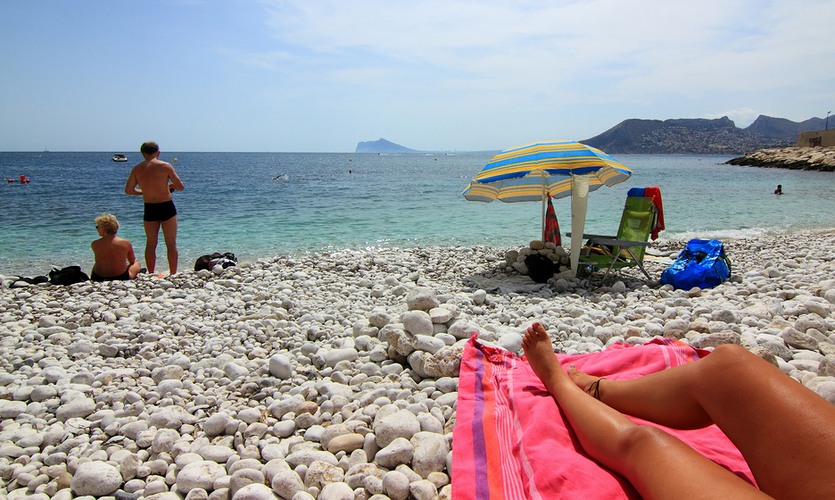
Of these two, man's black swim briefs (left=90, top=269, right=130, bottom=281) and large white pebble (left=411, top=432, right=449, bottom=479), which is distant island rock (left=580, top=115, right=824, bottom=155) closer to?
man's black swim briefs (left=90, top=269, right=130, bottom=281)

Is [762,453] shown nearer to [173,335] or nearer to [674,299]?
[674,299]

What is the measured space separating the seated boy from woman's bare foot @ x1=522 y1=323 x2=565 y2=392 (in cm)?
615

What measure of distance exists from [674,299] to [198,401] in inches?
168

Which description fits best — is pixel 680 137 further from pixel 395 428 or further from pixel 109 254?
pixel 395 428

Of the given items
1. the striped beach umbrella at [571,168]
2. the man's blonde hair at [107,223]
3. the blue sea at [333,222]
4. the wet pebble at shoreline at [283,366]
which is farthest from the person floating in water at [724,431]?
the blue sea at [333,222]

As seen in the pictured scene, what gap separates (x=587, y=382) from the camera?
224 centimetres

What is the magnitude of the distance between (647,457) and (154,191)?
23.5ft

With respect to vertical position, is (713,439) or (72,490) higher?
(713,439)

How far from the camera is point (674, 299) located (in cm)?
438

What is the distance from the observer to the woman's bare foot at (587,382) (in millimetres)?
2156

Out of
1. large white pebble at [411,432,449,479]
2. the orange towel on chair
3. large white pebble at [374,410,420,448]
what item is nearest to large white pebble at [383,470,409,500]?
large white pebble at [411,432,449,479]

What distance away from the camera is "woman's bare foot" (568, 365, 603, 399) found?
2.16m

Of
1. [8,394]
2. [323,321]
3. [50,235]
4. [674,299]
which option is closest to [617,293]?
[674,299]

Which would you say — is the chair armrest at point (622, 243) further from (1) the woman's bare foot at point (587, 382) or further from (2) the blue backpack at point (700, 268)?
(1) the woman's bare foot at point (587, 382)
